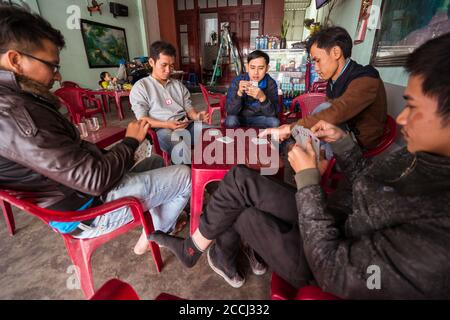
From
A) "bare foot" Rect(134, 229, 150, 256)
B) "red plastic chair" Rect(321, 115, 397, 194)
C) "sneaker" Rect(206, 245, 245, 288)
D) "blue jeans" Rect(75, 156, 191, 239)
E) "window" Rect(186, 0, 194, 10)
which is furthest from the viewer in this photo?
"window" Rect(186, 0, 194, 10)

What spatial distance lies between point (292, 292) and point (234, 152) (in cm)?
92

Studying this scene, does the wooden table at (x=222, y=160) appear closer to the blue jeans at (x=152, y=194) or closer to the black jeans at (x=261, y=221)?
the blue jeans at (x=152, y=194)

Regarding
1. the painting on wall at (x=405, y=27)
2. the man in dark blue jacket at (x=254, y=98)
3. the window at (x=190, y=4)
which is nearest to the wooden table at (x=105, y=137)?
the man in dark blue jacket at (x=254, y=98)

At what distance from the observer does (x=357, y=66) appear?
1.56m

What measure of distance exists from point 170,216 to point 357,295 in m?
1.09

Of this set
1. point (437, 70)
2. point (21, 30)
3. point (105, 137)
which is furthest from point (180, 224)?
point (437, 70)

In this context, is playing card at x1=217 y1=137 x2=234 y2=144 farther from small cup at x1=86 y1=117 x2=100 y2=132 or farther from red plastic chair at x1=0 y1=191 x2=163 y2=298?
small cup at x1=86 y1=117 x2=100 y2=132

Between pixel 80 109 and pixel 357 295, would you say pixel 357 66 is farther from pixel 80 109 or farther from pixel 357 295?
pixel 80 109

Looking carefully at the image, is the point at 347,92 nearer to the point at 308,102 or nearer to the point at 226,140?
the point at 226,140

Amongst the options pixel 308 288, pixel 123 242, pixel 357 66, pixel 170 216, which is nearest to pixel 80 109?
pixel 123 242

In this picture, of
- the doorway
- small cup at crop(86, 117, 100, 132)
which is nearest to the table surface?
small cup at crop(86, 117, 100, 132)

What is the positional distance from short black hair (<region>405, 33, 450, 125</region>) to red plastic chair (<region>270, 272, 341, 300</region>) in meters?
0.55

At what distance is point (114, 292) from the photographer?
1.62ft

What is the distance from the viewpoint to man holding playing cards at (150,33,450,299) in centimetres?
53
